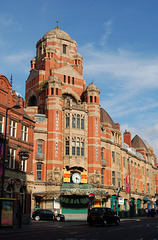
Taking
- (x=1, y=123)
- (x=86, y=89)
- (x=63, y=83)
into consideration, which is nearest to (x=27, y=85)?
(x=63, y=83)

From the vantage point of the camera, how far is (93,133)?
5569 centimetres

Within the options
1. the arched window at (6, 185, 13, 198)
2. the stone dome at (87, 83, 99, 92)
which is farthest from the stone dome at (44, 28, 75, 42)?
the arched window at (6, 185, 13, 198)

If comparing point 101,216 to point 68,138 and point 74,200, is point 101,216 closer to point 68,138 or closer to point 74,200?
point 74,200

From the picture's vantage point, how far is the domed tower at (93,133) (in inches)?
2128

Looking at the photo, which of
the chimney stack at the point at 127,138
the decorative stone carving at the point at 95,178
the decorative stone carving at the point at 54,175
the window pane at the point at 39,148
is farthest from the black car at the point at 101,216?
the chimney stack at the point at 127,138

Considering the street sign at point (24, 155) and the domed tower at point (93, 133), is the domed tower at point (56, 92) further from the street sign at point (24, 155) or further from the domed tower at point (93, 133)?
the street sign at point (24, 155)

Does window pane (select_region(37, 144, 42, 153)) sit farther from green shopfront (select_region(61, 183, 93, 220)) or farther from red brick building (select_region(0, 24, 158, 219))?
green shopfront (select_region(61, 183, 93, 220))

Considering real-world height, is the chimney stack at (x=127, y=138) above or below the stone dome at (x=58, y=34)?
below

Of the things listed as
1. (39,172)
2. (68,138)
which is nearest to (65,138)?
(68,138)

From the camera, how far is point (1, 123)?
118ft

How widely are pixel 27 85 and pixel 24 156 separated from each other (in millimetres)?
33592

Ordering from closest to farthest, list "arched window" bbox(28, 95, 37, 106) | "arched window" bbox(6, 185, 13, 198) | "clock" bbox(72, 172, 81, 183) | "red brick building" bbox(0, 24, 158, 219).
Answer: "arched window" bbox(6, 185, 13, 198) < "red brick building" bbox(0, 24, 158, 219) < "clock" bbox(72, 172, 81, 183) < "arched window" bbox(28, 95, 37, 106)

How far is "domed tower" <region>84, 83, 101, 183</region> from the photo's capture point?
2128 inches

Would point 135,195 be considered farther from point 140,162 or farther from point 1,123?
point 1,123
